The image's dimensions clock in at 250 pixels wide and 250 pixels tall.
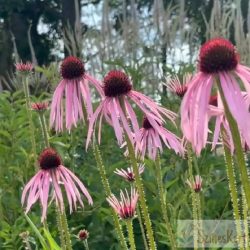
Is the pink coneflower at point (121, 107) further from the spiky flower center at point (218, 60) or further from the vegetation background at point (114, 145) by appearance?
the vegetation background at point (114, 145)

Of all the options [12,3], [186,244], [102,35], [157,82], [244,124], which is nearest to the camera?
[244,124]

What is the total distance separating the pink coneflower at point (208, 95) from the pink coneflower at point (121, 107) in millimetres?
166

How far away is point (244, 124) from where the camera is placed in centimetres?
56

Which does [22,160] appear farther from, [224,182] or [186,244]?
[186,244]

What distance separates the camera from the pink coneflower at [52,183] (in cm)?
96

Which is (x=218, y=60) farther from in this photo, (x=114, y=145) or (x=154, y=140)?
(x=114, y=145)

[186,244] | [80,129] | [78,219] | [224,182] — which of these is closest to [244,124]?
[186,244]

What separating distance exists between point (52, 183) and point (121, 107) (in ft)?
0.86

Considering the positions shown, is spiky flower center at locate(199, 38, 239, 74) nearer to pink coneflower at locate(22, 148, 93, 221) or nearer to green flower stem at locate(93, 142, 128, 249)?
green flower stem at locate(93, 142, 128, 249)

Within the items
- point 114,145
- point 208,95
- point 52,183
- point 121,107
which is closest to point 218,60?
point 208,95

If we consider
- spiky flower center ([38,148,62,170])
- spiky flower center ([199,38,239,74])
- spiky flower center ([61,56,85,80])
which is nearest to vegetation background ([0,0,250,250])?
spiky flower center ([38,148,62,170])

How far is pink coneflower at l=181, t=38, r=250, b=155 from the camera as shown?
1.87 ft

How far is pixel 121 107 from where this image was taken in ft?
2.69

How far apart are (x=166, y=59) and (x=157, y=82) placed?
0.14 meters
